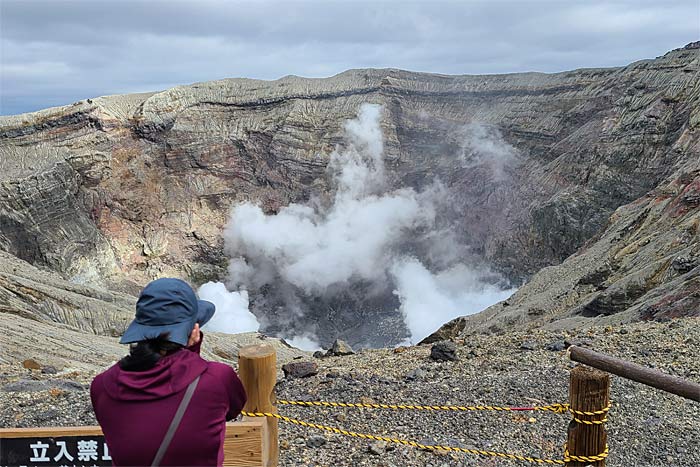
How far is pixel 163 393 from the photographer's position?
2.54m

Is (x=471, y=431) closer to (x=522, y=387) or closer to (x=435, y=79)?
(x=522, y=387)

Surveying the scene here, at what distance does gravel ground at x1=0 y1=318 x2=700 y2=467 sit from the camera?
20.1ft

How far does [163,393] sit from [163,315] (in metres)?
0.34

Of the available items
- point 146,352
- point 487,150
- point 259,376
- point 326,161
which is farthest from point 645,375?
point 326,161

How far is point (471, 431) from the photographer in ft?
21.9

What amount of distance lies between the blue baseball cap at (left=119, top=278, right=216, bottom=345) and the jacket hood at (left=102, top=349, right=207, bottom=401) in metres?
0.10

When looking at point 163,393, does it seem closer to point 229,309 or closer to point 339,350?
point 339,350

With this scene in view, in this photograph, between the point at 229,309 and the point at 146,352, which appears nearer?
the point at 146,352

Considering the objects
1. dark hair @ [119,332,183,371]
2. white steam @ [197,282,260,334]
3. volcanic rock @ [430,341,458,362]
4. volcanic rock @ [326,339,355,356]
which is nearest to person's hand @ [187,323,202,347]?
dark hair @ [119,332,183,371]

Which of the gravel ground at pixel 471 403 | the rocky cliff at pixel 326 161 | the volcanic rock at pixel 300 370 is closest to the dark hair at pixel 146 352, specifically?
the gravel ground at pixel 471 403

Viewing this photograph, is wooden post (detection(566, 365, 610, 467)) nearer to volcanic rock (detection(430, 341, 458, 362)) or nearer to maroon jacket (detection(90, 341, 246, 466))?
maroon jacket (detection(90, 341, 246, 466))

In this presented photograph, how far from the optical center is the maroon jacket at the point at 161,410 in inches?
99.8

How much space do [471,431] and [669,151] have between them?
108 feet

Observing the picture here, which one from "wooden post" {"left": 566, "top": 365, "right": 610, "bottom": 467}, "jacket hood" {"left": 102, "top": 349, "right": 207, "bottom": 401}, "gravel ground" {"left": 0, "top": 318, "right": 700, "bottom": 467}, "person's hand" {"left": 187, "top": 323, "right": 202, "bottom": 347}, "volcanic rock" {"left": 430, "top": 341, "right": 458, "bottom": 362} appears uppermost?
"person's hand" {"left": 187, "top": 323, "right": 202, "bottom": 347}
